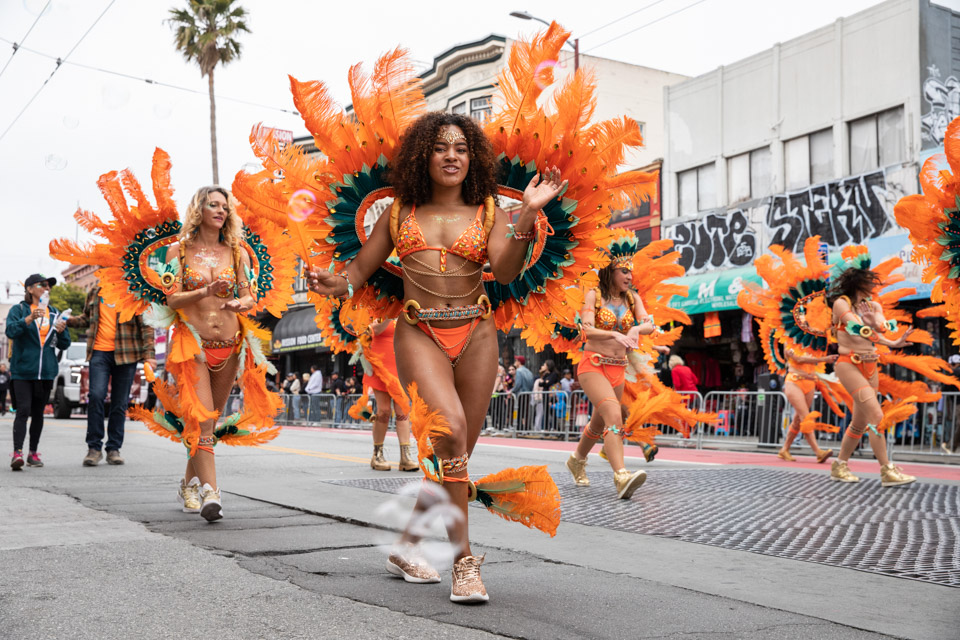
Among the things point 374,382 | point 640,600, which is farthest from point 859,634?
point 374,382

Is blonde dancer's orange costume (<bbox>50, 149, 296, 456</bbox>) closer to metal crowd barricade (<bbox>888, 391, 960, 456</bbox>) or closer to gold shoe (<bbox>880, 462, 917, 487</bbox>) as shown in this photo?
gold shoe (<bbox>880, 462, 917, 487</bbox>)

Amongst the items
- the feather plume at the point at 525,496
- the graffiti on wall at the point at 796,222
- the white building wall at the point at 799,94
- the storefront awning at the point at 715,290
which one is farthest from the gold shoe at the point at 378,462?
the white building wall at the point at 799,94

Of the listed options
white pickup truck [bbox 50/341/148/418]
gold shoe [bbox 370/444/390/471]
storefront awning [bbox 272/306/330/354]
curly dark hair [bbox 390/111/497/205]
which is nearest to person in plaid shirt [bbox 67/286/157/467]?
gold shoe [bbox 370/444/390/471]

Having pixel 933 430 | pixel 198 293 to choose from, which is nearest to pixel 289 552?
pixel 198 293

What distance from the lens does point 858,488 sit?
8117 millimetres

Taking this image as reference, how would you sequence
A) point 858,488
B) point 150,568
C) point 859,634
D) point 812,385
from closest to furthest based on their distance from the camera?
point 859,634 → point 150,568 → point 858,488 → point 812,385

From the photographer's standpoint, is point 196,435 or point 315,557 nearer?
point 315,557

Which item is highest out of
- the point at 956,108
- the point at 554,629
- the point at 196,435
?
the point at 956,108

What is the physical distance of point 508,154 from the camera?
174 inches

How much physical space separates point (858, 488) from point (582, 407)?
29.7ft

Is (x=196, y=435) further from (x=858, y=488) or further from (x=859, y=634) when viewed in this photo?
(x=858, y=488)

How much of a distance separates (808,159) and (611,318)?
15.1 metres

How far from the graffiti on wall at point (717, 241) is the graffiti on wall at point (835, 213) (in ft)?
2.01

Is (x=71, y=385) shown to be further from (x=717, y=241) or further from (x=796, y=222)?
(x=796, y=222)
